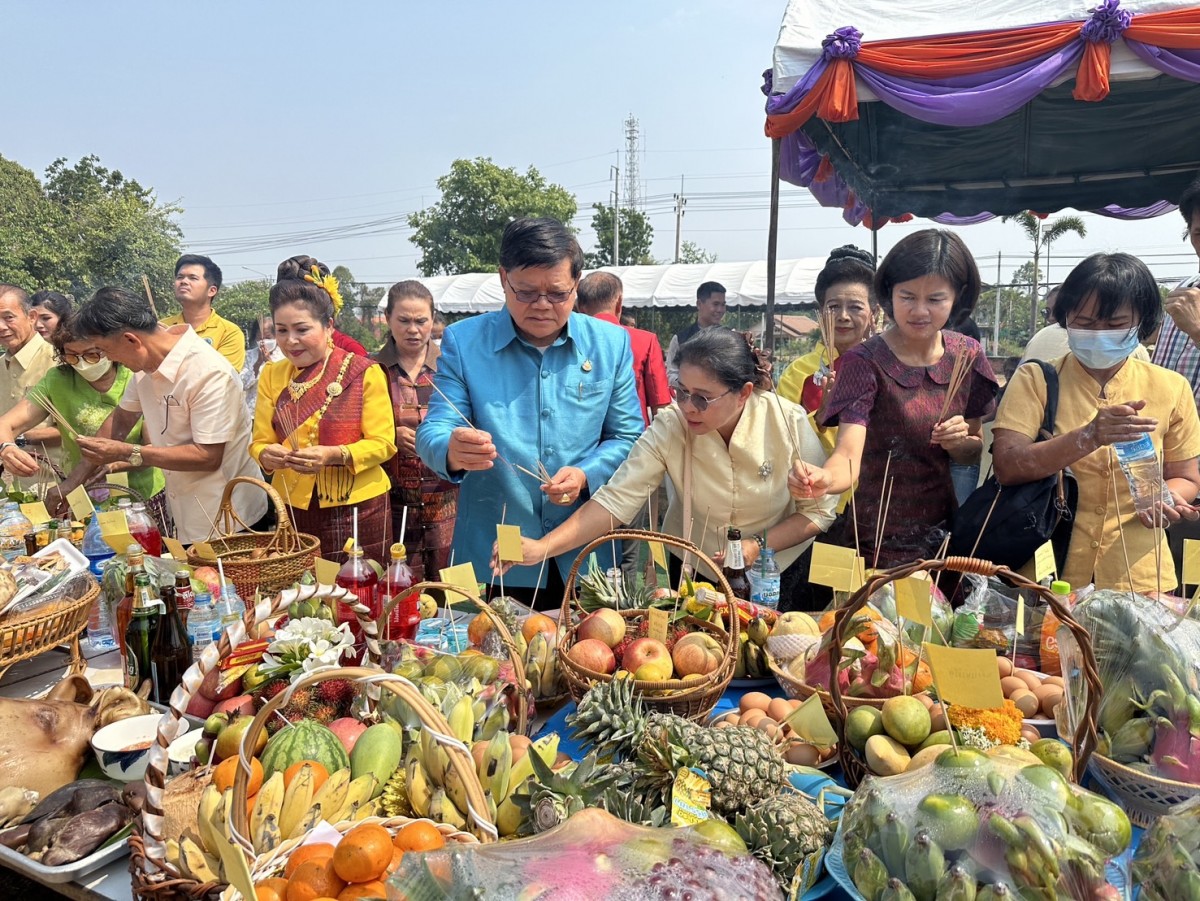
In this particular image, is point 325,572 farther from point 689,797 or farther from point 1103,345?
point 1103,345

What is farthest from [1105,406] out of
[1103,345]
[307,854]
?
[307,854]

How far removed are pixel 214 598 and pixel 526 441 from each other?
1018mm

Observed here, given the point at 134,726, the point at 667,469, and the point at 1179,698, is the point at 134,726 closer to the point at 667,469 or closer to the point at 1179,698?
the point at 667,469

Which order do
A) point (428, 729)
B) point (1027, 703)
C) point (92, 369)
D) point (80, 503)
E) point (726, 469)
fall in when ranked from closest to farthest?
point (428, 729), point (1027, 703), point (726, 469), point (80, 503), point (92, 369)

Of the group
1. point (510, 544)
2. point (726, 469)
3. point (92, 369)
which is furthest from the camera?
point (92, 369)

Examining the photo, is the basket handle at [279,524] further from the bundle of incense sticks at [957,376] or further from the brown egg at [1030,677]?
the bundle of incense sticks at [957,376]

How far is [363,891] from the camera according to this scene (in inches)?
40.6

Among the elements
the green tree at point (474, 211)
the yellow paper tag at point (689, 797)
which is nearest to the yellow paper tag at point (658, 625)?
the yellow paper tag at point (689, 797)

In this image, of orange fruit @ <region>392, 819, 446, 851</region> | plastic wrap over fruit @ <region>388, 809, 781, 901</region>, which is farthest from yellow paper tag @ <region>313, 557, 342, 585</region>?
plastic wrap over fruit @ <region>388, 809, 781, 901</region>

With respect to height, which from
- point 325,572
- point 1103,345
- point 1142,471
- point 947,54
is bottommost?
point 325,572

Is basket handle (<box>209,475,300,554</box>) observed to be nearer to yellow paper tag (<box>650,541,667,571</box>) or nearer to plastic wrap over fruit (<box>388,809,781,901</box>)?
yellow paper tag (<box>650,541,667,571</box>)

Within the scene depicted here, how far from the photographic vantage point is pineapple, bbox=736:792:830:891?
43.3 inches

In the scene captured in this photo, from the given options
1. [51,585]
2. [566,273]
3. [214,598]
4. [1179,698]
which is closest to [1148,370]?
[1179,698]

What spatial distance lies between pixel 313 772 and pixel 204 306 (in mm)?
4137
